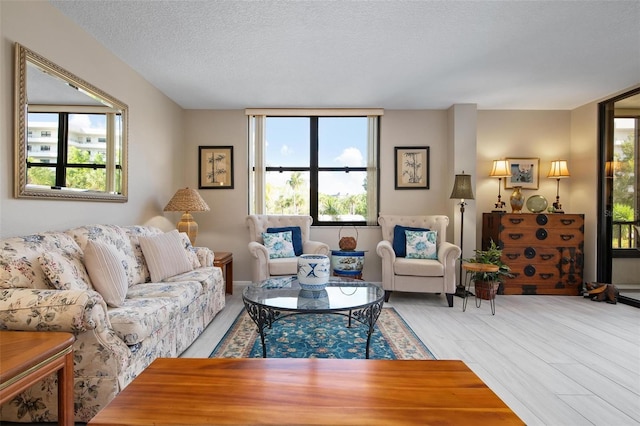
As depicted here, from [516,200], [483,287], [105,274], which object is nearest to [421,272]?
[483,287]

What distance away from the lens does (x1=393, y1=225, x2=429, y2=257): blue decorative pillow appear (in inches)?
160

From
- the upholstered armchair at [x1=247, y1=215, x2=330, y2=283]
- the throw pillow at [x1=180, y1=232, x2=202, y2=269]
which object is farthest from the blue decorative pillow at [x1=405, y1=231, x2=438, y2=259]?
the throw pillow at [x1=180, y1=232, x2=202, y2=269]

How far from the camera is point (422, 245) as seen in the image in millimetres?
3986

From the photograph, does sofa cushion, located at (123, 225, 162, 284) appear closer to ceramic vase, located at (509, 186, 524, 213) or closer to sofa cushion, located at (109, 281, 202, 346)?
sofa cushion, located at (109, 281, 202, 346)

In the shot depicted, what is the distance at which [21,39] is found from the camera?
210 cm

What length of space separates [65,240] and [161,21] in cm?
174

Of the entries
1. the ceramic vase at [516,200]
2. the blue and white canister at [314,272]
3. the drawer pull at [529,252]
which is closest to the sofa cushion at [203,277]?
the blue and white canister at [314,272]

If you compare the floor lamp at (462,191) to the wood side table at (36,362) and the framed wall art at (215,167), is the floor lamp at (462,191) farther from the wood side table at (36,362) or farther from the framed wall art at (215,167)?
the wood side table at (36,362)

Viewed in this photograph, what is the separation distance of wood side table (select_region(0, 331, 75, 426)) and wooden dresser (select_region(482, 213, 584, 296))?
435 cm

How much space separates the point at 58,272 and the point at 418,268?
3.18 metres

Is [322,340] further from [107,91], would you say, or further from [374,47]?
[107,91]

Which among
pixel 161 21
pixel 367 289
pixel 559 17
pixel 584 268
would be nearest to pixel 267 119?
pixel 161 21

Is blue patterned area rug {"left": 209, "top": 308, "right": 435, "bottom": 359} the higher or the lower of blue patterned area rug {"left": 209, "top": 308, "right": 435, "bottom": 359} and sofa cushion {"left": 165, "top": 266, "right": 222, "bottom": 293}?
the lower

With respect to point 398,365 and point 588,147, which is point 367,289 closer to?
point 398,365
